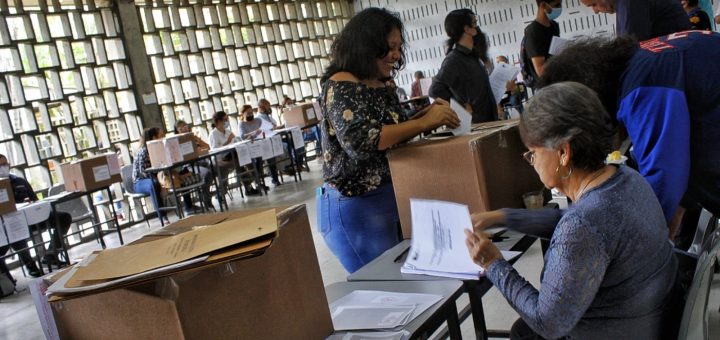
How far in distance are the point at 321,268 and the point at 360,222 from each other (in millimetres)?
2712

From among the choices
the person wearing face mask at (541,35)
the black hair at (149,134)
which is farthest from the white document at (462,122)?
the black hair at (149,134)

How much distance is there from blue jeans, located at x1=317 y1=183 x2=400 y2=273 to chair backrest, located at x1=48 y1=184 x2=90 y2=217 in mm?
5719

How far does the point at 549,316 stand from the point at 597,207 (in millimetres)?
239

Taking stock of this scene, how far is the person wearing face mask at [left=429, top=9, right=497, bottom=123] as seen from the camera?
11.5ft

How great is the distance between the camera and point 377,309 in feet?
4.99

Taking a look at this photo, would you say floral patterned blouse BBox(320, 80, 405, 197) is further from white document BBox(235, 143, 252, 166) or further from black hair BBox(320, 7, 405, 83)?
white document BBox(235, 143, 252, 166)

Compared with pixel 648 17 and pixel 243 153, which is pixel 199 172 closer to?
pixel 243 153

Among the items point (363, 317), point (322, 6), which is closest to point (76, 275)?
point (363, 317)

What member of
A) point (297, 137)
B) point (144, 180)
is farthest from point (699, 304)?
point (297, 137)

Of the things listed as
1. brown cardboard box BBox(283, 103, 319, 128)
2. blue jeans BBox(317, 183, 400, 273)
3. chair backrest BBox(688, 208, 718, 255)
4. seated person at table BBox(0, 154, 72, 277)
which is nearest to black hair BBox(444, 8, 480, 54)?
blue jeans BBox(317, 183, 400, 273)

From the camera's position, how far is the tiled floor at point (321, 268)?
3021 millimetres

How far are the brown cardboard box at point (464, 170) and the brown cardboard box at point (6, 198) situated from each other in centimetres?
480

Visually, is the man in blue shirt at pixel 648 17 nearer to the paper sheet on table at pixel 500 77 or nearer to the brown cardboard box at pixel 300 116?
the paper sheet on table at pixel 500 77

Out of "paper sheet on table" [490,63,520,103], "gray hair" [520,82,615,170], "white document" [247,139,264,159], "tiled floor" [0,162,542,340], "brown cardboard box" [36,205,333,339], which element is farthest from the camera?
"white document" [247,139,264,159]
